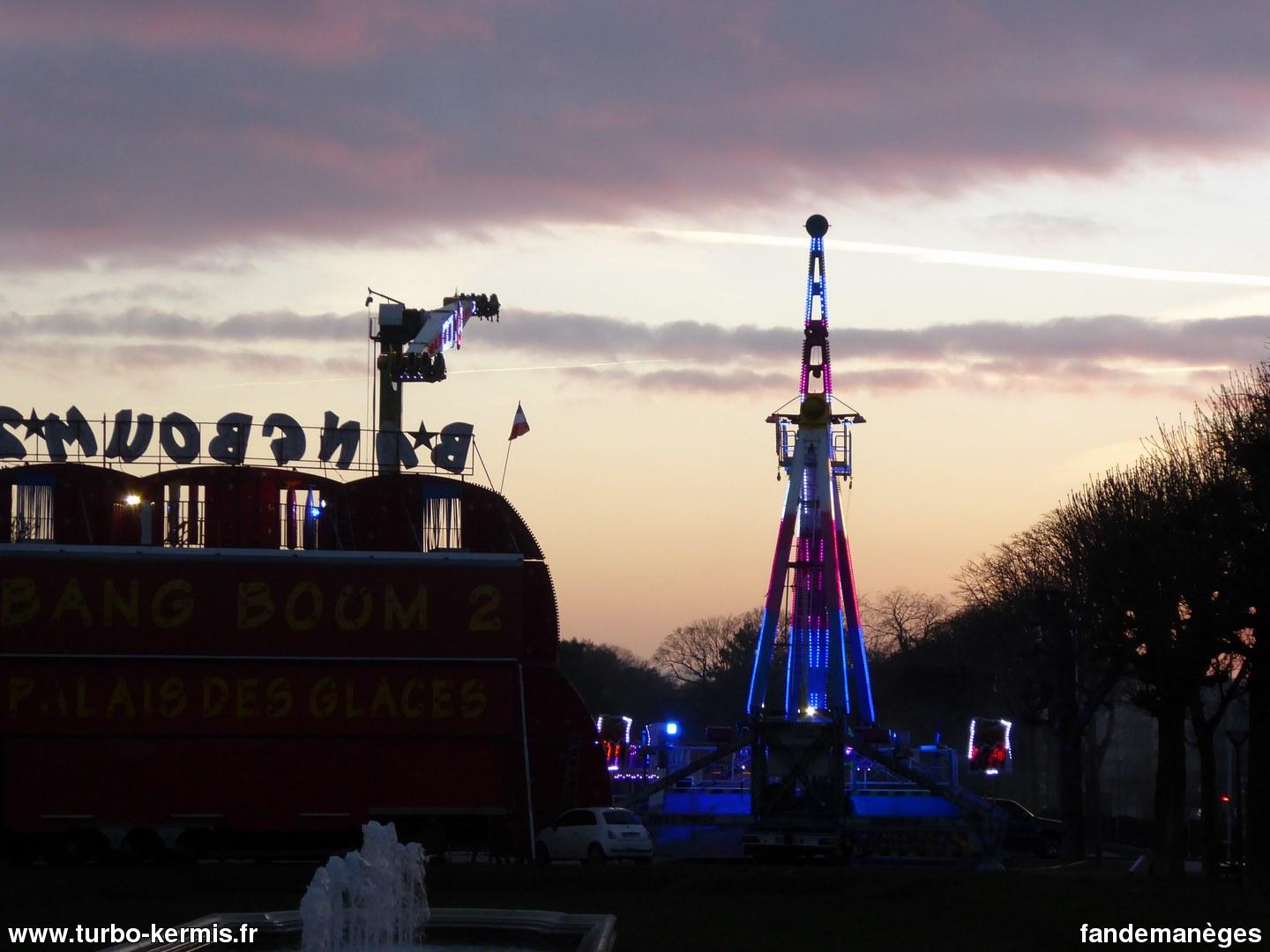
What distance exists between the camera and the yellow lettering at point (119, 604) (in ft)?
162

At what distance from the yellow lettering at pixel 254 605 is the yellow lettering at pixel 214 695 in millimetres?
1662

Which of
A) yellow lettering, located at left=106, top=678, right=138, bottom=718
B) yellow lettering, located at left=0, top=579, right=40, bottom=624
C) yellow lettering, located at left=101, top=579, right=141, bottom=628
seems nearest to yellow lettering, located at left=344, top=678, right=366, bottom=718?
yellow lettering, located at left=106, top=678, right=138, bottom=718

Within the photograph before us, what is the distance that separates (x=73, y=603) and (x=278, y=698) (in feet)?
20.8

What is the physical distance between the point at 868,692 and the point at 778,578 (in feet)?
22.6

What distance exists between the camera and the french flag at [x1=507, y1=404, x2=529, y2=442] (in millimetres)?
59656

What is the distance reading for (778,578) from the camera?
77312 millimetres

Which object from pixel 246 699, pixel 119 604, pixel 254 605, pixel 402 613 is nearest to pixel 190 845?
pixel 246 699

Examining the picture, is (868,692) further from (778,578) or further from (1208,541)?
(1208,541)

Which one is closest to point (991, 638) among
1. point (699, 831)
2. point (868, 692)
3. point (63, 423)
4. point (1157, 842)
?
point (868, 692)

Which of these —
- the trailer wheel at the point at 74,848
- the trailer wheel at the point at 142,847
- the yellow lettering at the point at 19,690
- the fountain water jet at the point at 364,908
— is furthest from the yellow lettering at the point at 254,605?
the fountain water jet at the point at 364,908

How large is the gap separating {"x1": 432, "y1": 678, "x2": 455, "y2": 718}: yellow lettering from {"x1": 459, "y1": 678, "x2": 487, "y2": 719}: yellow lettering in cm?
31

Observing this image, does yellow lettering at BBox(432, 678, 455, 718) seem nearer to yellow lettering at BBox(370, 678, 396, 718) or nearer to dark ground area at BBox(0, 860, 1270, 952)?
yellow lettering at BBox(370, 678, 396, 718)

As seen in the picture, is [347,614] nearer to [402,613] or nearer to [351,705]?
[402,613]

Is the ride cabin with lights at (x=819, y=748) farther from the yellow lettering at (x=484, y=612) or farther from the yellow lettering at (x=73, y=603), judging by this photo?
the yellow lettering at (x=73, y=603)
